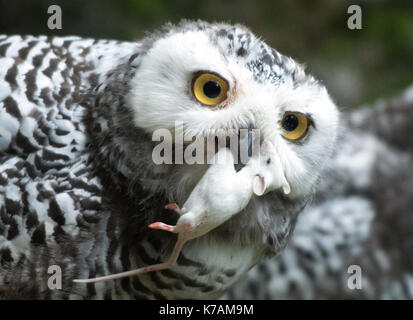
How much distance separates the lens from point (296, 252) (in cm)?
391

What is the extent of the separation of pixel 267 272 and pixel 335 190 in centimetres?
72

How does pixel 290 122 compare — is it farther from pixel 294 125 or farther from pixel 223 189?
pixel 223 189

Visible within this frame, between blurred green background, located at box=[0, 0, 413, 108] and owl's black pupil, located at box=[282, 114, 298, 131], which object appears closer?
owl's black pupil, located at box=[282, 114, 298, 131]

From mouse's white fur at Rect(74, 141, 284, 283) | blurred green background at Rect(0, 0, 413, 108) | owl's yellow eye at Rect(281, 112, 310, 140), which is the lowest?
mouse's white fur at Rect(74, 141, 284, 283)

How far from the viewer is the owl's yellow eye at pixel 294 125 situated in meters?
1.86

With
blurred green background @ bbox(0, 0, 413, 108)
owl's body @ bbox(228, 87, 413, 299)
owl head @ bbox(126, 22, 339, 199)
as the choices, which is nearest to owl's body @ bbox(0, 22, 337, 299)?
owl head @ bbox(126, 22, 339, 199)

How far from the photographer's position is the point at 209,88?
1804 millimetres

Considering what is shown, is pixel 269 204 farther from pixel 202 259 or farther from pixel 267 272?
pixel 267 272

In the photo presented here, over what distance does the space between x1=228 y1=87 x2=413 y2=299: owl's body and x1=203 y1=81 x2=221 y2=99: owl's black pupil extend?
2.12 metres

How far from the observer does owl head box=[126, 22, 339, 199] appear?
69.8 inches

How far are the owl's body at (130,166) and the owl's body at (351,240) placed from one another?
175cm

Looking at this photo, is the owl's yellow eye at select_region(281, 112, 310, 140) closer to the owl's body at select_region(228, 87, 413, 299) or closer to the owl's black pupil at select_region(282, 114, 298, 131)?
the owl's black pupil at select_region(282, 114, 298, 131)
